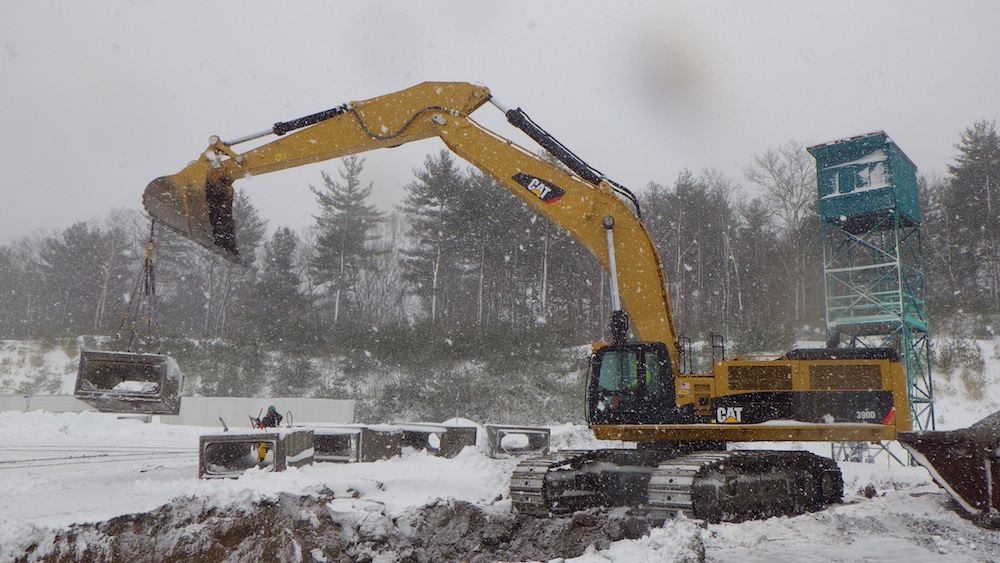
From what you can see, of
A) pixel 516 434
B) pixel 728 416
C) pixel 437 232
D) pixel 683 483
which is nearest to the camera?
pixel 683 483

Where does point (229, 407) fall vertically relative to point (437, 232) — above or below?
below

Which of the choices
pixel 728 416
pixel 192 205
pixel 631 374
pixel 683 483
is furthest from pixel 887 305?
pixel 192 205

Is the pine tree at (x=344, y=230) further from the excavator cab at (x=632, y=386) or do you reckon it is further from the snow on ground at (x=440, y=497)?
the excavator cab at (x=632, y=386)

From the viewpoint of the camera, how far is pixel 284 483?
9.38m

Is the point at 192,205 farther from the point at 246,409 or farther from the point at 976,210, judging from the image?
the point at 976,210

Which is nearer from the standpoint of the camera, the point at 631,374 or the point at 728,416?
the point at 728,416

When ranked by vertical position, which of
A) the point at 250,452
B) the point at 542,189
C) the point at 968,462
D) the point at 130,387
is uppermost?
the point at 542,189

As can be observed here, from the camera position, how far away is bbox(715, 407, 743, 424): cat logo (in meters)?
8.85

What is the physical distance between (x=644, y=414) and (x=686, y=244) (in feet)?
102

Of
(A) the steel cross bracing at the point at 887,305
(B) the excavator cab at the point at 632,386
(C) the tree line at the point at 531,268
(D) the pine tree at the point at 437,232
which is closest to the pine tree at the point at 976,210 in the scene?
(C) the tree line at the point at 531,268

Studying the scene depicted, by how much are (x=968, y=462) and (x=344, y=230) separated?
35996 millimetres

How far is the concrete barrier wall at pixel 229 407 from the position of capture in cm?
2712

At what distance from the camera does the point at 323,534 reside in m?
7.91

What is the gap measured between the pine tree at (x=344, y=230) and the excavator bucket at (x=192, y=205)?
29.7 metres
